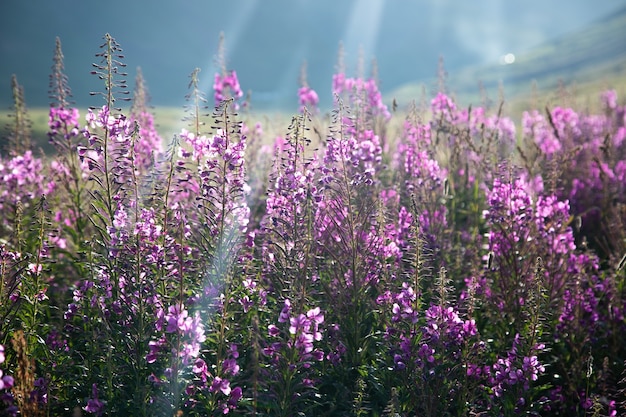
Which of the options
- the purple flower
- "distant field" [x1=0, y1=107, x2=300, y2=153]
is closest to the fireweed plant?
the purple flower

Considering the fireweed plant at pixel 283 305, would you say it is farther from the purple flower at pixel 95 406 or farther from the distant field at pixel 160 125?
the distant field at pixel 160 125

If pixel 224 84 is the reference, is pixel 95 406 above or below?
below

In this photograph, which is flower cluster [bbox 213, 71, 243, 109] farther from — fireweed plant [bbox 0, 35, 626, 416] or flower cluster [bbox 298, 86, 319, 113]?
fireweed plant [bbox 0, 35, 626, 416]

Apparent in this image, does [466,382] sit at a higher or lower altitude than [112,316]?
lower

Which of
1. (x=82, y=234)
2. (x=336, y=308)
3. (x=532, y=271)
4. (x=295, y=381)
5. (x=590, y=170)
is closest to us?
(x=295, y=381)

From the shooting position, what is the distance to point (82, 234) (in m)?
5.39

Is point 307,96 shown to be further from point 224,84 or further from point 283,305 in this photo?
point 283,305

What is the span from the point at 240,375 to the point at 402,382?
1034 millimetres

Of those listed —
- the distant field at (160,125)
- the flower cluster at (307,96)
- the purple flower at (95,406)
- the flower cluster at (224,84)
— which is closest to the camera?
the purple flower at (95,406)

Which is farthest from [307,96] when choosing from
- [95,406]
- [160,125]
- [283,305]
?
[95,406]

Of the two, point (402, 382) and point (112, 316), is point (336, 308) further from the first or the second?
point (112, 316)

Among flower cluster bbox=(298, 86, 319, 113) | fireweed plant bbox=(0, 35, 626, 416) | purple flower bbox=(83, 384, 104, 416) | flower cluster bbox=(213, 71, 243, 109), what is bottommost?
purple flower bbox=(83, 384, 104, 416)

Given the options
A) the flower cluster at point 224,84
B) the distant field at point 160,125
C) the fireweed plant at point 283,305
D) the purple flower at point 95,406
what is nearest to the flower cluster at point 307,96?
the distant field at point 160,125

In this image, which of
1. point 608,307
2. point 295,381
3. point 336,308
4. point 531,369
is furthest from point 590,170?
point 295,381
